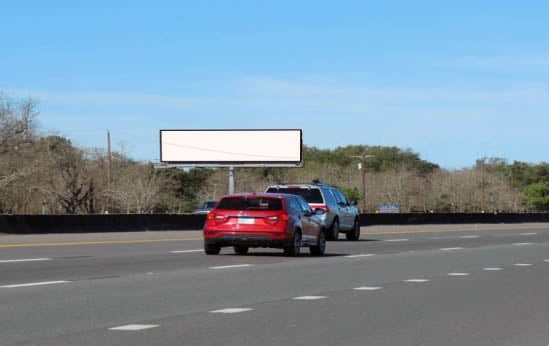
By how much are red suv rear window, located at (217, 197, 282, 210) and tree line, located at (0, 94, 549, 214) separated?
4242 centimetres

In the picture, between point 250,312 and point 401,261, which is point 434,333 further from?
point 401,261

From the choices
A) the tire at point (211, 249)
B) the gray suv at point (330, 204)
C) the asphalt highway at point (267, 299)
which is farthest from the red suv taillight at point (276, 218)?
the gray suv at point (330, 204)

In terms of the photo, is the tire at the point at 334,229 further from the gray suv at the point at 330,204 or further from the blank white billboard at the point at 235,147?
the blank white billboard at the point at 235,147

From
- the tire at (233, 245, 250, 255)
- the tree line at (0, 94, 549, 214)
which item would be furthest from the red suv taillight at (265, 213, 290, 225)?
the tree line at (0, 94, 549, 214)

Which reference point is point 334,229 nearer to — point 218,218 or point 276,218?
point 276,218

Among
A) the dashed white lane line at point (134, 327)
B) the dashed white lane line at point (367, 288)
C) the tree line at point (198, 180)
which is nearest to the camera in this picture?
the dashed white lane line at point (134, 327)

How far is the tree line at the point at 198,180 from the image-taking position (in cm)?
7381

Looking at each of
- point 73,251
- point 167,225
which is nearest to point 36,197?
point 167,225

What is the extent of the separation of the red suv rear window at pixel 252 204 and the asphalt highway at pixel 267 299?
120 centimetres

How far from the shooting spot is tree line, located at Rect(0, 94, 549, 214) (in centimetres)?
7381

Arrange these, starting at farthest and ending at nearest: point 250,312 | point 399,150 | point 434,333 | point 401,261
Result: 1. point 399,150
2. point 401,261
3. point 250,312
4. point 434,333

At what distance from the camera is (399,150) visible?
6378 inches

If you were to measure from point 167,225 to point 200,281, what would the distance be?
25131 mm

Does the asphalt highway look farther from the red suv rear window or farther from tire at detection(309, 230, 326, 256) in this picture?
the red suv rear window
